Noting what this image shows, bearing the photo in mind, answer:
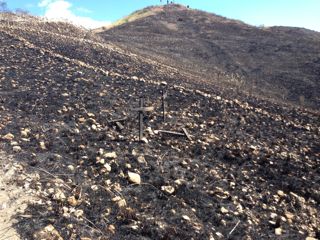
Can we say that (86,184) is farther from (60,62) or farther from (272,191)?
(60,62)

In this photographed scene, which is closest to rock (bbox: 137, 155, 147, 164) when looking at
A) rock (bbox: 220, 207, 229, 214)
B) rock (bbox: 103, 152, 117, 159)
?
rock (bbox: 103, 152, 117, 159)

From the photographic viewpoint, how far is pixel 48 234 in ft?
26.9

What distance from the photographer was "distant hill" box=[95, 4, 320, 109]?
104 feet

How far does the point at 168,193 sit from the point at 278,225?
3056mm

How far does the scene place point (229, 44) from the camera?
156ft

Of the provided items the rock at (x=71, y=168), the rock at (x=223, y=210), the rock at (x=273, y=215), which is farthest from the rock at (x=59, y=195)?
the rock at (x=273, y=215)

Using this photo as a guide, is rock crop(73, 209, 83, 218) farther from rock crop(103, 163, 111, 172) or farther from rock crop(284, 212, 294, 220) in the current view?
rock crop(284, 212, 294, 220)

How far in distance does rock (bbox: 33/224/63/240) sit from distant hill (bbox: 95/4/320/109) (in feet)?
72.7

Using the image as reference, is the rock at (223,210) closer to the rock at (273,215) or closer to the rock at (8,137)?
the rock at (273,215)

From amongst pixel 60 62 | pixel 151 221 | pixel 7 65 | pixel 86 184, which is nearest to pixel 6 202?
pixel 86 184

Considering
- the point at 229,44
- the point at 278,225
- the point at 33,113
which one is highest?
the point at 229,44

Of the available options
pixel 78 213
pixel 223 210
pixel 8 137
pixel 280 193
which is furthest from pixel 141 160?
pixel 280 193

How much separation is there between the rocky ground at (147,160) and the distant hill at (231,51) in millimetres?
9623

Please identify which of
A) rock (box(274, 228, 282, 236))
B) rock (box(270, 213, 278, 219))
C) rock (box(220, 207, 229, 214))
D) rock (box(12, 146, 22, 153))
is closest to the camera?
rock (box(274, 228, 282, 236))
